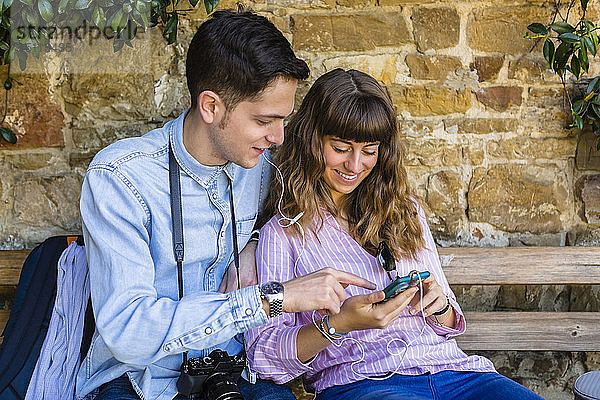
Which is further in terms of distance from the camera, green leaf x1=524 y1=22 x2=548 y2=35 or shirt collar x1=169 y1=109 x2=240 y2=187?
green leaf x1=524 y1=22 x2=548 y2=35

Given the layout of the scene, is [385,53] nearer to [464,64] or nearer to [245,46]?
[464,64]

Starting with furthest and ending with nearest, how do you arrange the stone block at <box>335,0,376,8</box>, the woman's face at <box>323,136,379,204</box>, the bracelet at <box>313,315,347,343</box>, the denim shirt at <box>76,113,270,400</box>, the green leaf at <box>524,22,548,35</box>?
the stone block at <box>335,0,376,8</box>, the green leaf at <box>524,22,548,35</box>, the woman's face at <box>323,136,379,204</box>, the bracelet at <box>313,315,347,343</box>, the denim shirt at <box>76,113,270,400</box>

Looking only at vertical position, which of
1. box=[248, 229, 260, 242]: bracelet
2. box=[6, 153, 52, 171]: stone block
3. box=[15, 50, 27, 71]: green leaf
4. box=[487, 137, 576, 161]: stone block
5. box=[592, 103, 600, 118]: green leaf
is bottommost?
box=[248, 229, 260, 242]: bracelet

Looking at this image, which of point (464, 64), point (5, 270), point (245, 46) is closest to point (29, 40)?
point (5, 270)

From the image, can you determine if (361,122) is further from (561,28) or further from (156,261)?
(561,28)

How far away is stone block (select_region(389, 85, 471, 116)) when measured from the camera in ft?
8.56

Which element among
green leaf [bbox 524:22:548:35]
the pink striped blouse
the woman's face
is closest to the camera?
the pink striped blouse

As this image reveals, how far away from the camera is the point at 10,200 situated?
2629mm

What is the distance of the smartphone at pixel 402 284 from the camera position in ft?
6.08

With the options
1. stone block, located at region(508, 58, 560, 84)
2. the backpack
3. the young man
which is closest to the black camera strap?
the young man

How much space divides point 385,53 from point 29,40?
131 cm

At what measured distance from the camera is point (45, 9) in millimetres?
2217

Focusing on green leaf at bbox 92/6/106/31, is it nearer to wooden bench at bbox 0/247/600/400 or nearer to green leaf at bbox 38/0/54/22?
green leaf at bbox 38/0/54/22

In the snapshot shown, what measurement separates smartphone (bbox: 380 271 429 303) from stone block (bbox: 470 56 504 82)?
1052 millimetres
